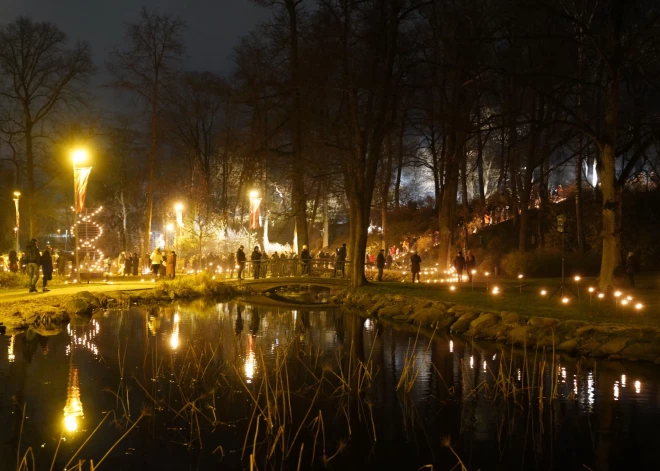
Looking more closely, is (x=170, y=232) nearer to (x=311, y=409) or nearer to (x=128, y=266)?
(x=128, y=266)

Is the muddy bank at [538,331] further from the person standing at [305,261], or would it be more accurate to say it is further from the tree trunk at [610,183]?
the person standing at [305,261]

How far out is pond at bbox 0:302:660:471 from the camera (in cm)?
854

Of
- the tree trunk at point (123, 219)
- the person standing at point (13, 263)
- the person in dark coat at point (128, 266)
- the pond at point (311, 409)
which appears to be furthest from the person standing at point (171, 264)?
the tree trunk at point (123, 219)

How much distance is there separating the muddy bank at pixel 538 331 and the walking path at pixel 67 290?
10.9 meters

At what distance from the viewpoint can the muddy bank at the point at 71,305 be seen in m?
18.2

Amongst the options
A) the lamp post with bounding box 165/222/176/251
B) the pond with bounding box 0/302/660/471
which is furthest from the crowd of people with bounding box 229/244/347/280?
the lamp post with bounding box 165/222/176/251

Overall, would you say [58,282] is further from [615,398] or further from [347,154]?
[615,398]

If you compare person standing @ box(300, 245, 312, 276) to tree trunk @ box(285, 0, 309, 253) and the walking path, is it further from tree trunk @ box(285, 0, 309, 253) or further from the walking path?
the walking path

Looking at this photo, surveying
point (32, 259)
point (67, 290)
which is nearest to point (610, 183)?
point (32, 259)

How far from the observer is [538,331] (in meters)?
16.1

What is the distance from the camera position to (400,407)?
10.8 meters

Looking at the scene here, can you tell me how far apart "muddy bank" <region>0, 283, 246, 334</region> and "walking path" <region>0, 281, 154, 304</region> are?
0.67 m

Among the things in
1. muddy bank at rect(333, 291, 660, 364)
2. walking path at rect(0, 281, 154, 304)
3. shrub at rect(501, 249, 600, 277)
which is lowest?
muddy bank at rect(333, 291, 660, 364)

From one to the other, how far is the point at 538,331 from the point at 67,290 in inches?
652
